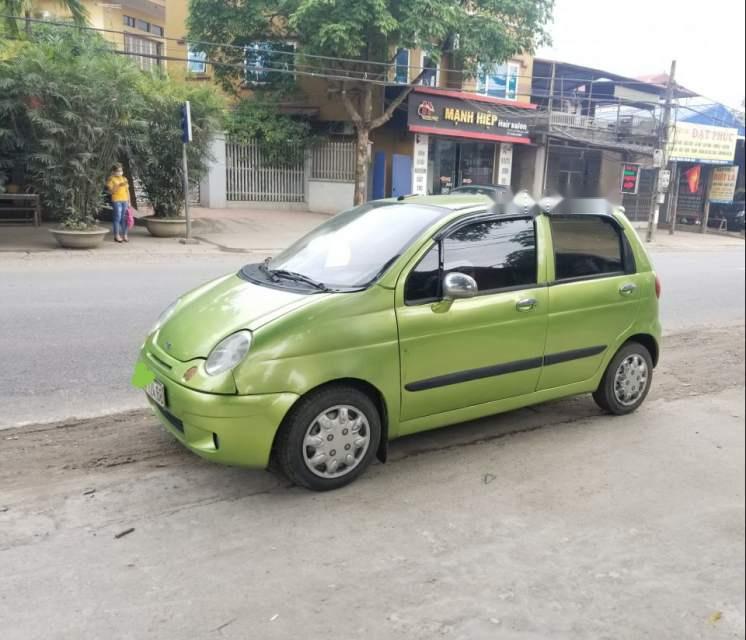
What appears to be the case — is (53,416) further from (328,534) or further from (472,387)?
(472,387)

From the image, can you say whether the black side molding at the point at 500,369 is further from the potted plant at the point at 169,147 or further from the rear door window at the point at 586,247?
the potted plant at the point at 169,147

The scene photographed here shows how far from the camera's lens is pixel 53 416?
480 cm

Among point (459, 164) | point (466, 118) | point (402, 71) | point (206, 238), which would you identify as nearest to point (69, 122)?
point (206, 238)

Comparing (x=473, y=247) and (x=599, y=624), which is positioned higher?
(x=473, y=247)

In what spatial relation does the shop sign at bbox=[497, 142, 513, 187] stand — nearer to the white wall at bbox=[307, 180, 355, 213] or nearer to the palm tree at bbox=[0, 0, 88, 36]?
the white wall at bbox=[307, 180, 355, 213]

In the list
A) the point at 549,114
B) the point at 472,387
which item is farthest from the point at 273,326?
the point at 549,114

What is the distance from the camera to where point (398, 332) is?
12.5ft

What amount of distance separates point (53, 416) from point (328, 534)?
99.4 inches

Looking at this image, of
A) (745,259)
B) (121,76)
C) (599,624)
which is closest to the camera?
(745,259)

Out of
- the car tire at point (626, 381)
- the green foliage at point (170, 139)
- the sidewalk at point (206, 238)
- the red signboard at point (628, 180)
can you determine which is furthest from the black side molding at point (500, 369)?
the green foliage at point (170, 139)

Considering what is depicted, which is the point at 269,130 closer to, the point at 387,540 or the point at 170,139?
the point at 170,139

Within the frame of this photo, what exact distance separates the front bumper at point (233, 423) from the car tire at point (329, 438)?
10 centimetres

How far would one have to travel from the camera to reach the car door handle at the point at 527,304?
431 centimetres

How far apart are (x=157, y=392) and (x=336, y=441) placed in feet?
3.43
